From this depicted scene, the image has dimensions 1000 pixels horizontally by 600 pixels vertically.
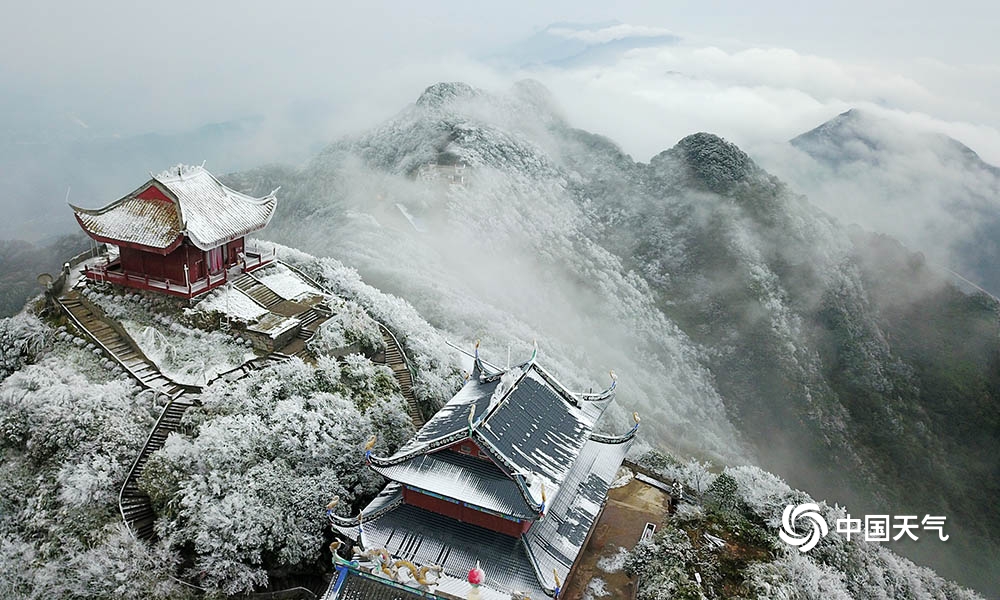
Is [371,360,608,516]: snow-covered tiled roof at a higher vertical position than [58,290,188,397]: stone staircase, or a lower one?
higher

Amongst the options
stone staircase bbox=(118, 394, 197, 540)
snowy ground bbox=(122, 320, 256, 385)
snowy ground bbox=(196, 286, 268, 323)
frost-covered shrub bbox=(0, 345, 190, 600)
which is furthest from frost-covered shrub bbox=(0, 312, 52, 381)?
stone staircase bbox=(118, 394, 197, 540)

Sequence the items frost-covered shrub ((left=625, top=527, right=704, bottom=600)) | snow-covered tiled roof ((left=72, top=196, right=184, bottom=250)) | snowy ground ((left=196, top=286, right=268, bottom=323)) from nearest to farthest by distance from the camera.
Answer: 1. frost-covered shrub ((left=625, top=527, right=704, bottom=600))
2. snow-covered tiled roof ((left=72, top=196, right=184, bottom=250))
3. snowy ground ((left=196, top=286, right=268, bottom=323))

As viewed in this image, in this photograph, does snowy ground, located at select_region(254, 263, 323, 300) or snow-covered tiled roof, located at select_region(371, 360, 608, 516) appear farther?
snowy ground, located at select_region(254, 263, 323, 300)


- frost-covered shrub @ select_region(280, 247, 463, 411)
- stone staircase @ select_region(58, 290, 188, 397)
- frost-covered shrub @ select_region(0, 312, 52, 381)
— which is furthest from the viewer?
frost-covered shrub @ select_region(280, 247, 463, 411)

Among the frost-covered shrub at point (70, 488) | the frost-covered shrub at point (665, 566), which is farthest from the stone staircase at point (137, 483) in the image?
the frost-covered shrub at point (665, 566)

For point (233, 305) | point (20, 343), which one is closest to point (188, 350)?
point (233, 305)

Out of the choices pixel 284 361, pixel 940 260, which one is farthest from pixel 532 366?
pixel 940 260

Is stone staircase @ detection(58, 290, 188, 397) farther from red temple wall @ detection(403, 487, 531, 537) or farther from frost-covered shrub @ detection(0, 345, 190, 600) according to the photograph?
red temple wall @ detection(403, 487, 531, 537)
